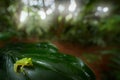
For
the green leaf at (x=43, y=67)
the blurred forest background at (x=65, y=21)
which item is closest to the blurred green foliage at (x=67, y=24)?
the blurred forest background at (x=65, y=21)

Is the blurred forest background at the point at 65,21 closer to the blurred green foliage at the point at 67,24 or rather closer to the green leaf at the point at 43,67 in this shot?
the blurred green foliage at the point at 67,24

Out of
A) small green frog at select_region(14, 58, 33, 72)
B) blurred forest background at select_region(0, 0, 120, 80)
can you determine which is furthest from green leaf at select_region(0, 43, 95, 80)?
blurred forest background at select_region(0, 0, 120, 80)

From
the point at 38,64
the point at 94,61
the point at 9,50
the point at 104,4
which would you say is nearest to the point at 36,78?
the point at 38,64

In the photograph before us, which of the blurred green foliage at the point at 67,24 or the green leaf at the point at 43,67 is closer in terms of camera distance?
the green leaf at the point at 43,67

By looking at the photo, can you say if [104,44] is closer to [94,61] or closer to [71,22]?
[71,22]

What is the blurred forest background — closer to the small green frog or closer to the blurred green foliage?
the blurred green foliage

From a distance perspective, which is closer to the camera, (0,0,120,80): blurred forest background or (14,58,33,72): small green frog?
(14,58,33,72): small green frog

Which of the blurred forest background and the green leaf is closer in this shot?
the green leaf

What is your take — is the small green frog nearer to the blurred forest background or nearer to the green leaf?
the green leaf

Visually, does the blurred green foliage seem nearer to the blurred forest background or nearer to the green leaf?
the blurred forest background

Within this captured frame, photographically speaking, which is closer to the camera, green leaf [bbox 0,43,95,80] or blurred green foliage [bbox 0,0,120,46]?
green leaf [bbox 0,43,95,80]

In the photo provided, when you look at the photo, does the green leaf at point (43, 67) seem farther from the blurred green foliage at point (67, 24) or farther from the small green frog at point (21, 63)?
the blurred green foliage at point (67, 24)
